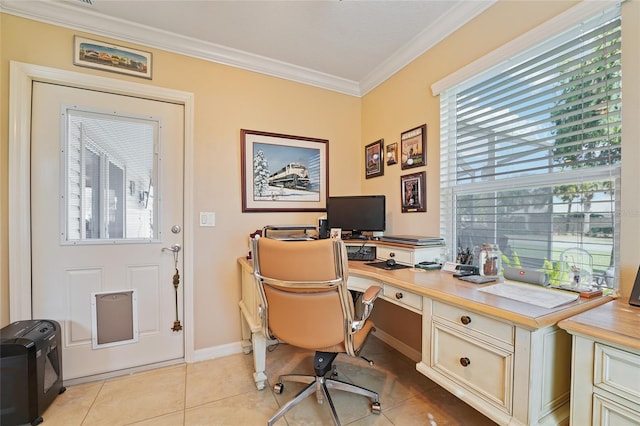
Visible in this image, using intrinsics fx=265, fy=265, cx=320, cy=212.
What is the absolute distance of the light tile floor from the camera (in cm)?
149

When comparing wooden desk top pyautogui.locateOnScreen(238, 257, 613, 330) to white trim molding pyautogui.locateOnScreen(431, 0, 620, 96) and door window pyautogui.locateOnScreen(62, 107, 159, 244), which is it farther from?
door window pyautogui.locateOnScreen(62, 107, 159, 244)

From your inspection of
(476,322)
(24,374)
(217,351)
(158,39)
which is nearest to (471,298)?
(476,322)

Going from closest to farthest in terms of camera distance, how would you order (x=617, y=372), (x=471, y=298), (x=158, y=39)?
(x=617, y=372)
(x=471, y=298)
(x=158, y=39)

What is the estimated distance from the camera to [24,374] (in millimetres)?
1404

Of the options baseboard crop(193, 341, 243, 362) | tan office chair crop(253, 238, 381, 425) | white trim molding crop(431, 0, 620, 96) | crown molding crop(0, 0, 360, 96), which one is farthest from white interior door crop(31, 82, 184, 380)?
white trim molding crop(431, 0, 620, 96)

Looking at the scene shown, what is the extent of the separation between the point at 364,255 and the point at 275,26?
1.80m

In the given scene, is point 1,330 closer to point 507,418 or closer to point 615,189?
point 507,418

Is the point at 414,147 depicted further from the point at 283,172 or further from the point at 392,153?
the point at 283,172

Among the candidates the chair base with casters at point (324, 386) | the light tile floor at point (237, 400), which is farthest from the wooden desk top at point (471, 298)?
the light tile floor at point (237, 400)

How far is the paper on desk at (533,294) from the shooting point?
3.42ft

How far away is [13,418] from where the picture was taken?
4.60 ft

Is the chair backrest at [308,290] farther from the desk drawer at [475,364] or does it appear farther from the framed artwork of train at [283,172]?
the framed artwork of train at [283,172]

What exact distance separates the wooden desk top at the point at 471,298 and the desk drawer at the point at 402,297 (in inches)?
1.9

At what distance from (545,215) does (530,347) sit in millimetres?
846
